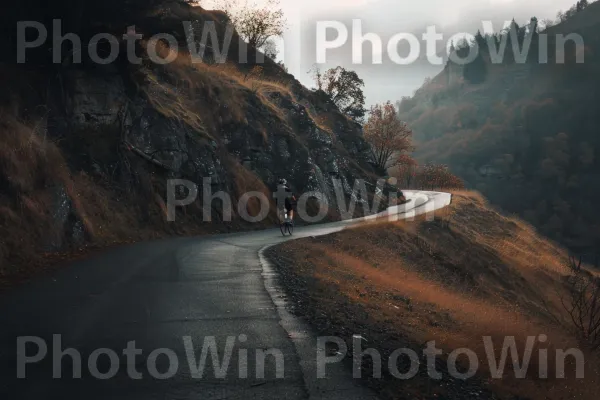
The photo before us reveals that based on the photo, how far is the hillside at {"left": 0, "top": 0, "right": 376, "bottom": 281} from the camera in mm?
12828

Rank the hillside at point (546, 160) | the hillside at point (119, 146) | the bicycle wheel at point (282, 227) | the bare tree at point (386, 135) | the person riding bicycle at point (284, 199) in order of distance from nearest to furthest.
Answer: the hillside at point (119, 146), the person riding bicycle at point (284, 199), the bicycle wheel at point (282, 227), the bare tree at point (386, 135), the hillside at point (546, 160)

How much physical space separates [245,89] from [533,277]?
912 inches

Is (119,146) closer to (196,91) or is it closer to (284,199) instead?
(284,199)

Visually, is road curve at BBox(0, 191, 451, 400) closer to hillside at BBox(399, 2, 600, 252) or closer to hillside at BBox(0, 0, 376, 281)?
hillside at BBox(0, 0, 376, 281)

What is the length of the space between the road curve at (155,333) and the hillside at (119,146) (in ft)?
8.34

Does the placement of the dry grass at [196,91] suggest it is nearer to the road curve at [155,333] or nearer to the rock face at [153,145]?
the rock face at [153,145]

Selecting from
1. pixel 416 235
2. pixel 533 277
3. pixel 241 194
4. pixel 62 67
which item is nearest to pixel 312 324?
pixel 62 67

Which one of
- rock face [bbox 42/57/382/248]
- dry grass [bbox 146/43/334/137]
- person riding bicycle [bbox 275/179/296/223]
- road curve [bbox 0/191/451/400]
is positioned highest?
dry grass [bbox 146/43/334/137]

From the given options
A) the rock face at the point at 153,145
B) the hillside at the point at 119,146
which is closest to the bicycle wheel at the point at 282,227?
the hillside at the point at 119,146

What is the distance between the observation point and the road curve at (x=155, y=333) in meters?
4.97

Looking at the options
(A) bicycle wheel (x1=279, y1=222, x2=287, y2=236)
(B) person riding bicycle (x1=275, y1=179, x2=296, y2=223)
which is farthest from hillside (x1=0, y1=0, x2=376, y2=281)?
(B) person riding bicycle (x1=275, y1=179, x2=296, y2=223)

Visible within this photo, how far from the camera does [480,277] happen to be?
79.9 ft

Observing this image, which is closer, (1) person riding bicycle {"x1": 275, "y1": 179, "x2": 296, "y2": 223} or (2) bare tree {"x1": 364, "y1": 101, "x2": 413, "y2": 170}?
(1) person riding bicycle {"x1": 275, "y1": 179, "x2": 296, "y2": 223}

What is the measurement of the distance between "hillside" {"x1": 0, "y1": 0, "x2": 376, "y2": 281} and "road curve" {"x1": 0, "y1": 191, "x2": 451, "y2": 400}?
2543 millimetres
